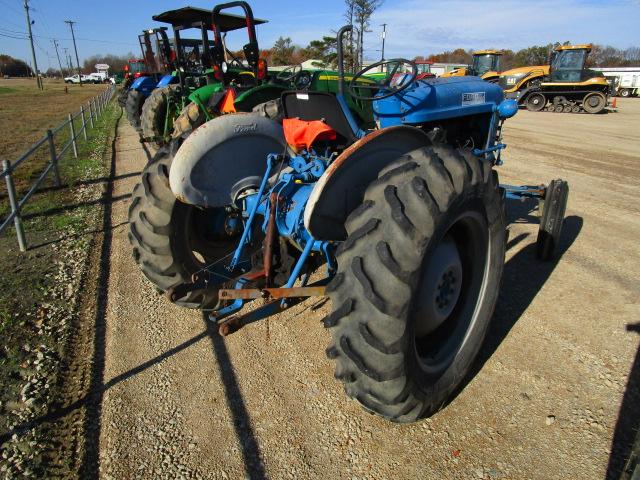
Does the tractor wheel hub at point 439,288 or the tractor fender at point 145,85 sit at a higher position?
the tractor fender at point 145,85

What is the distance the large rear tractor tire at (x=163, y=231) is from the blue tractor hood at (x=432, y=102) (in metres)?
1.79

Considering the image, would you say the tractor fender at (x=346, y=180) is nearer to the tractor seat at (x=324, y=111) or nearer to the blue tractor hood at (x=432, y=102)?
the tractor seat at (x=324, y=111)

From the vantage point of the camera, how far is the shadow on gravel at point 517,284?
3076mm

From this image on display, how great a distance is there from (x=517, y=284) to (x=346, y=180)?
2.36 metres

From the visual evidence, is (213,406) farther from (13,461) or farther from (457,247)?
(457,247)

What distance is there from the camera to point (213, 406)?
2.57m

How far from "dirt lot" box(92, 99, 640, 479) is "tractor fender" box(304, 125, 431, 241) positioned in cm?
104

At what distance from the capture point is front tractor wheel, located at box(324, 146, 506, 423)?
1.92 m

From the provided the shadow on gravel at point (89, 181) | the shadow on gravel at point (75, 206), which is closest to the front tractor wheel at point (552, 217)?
the shadow on gravel at point (75, 206)

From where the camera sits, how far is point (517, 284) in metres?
3.92

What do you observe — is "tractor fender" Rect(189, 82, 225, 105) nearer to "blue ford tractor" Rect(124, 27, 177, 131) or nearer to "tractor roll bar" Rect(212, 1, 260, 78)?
"tractor roll bar" Rect(212, 1, 260, 78)

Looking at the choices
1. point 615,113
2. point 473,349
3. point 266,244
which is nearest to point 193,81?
point 266,244

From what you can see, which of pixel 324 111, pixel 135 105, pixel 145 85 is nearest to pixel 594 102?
pixel 145 85

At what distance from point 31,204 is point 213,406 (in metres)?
5.32
